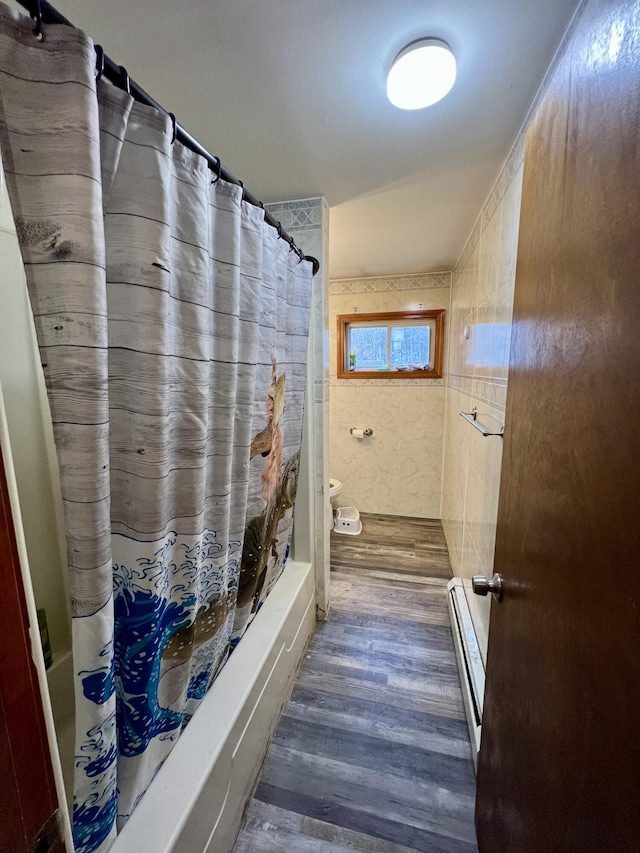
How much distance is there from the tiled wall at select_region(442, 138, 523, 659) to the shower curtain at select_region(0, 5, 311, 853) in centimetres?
90

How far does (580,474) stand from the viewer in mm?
480

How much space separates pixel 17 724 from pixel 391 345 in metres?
3.09

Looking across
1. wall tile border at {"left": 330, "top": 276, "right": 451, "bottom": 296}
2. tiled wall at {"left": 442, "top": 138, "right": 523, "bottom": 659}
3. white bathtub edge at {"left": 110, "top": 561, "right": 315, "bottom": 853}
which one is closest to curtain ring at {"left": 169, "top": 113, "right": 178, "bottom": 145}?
tiled wall at {"left": 442, "top": 138, "right": 523, "bottom": 659}

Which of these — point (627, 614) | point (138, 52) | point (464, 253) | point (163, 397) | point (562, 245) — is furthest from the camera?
point (464, 253)

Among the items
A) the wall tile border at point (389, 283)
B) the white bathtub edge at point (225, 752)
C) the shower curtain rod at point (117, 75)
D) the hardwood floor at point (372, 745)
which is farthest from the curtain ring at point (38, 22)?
the wall tile border at point (389, 283)

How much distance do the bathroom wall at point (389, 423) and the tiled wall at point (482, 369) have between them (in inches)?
17.7

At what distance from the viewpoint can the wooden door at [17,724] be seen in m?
0.34

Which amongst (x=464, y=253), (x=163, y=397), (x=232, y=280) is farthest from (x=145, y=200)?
(x=464, y=253)

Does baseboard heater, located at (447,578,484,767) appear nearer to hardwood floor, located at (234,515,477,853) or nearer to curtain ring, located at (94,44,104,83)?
hardwood floor, located at (234,515,477,853)

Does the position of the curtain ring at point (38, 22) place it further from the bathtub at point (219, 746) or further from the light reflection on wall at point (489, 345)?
the light reflection on wall at point (489, 345)

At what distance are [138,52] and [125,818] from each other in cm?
189

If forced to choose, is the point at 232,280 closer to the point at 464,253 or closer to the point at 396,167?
the point at 396,167

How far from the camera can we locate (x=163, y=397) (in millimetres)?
689

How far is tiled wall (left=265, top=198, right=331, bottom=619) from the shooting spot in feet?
5.30
